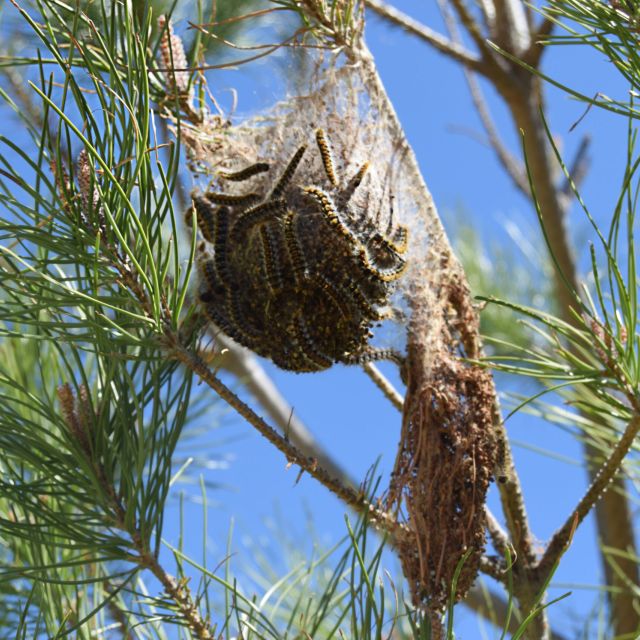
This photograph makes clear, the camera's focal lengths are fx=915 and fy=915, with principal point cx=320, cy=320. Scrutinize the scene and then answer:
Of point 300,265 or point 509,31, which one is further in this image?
point 509,31

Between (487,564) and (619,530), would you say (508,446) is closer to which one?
(487,564)

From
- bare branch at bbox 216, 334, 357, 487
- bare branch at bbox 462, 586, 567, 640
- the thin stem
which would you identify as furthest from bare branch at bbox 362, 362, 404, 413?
bare branch at bbox 216, 334, 357, 487

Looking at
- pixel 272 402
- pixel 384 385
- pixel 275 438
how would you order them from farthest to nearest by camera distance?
pixel 272 402, pixel 384 385, pixel 275 438

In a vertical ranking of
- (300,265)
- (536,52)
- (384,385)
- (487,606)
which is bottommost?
(487,606)

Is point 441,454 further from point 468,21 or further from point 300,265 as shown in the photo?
point 468,21

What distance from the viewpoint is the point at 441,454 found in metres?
1.31

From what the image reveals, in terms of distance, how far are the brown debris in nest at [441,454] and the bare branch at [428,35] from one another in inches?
49.1

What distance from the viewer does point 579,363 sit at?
1.29m

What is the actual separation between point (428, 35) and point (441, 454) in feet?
5.16

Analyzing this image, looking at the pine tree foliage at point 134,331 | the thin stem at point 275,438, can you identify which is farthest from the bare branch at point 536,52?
the thin stem at point 275,438

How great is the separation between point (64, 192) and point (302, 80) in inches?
20.4

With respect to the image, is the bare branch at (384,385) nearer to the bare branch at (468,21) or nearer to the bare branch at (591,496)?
the bare branch at (591,496)

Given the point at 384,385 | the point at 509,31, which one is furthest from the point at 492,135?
the point at 384,385

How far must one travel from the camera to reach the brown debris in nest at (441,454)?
1240 millimetres
